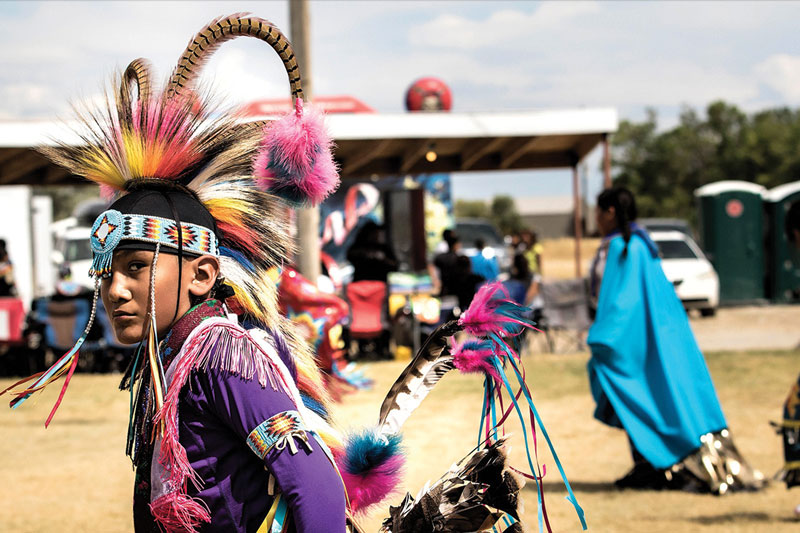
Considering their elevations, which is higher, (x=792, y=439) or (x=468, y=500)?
(x=468, y=500)

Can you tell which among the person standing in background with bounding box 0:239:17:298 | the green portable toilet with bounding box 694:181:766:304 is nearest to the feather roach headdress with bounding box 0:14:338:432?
the person standing in background with bounding box 0:239:17:298

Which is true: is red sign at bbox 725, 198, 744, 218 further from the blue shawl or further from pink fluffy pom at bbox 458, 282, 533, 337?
pink fluffy pom at bbox 458, 282, 533, 337

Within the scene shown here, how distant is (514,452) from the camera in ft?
19.8

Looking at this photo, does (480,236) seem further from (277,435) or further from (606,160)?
(277,435)

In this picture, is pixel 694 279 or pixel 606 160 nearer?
pixel 606 160

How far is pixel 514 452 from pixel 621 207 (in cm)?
186

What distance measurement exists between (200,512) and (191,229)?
0.53 meters

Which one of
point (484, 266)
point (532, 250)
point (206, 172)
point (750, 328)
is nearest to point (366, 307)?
point (484, 266)

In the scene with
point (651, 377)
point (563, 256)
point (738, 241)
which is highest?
point (738, 241)

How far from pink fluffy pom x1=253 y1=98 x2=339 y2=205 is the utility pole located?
653cm

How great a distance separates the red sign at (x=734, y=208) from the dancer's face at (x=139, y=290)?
55.5ft

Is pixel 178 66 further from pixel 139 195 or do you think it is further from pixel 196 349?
pixel 196 349

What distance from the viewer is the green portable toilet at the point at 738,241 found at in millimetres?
17141

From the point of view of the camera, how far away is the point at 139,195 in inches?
67.8
